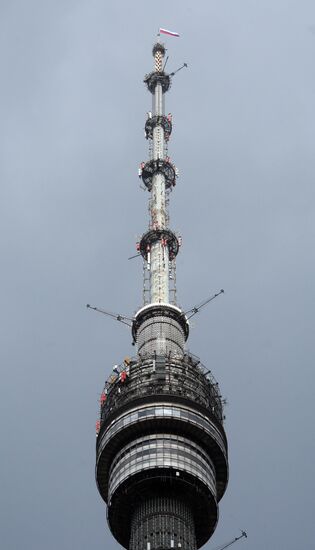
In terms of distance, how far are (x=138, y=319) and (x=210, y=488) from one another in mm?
32907

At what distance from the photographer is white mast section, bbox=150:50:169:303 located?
143 metres

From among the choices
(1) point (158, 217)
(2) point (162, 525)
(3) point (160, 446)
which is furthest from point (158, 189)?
(2) point (162, 525)

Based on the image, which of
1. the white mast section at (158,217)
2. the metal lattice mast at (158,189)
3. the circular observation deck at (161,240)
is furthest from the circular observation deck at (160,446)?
the circular observation deck at (161,240)

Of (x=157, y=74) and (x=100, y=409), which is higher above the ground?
(x=157, y=74)

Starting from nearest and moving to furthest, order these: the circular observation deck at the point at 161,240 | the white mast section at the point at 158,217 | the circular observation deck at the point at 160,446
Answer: the circular observation deck at the point at 160,446
the white mast section at the point at 158,217
the circular observation deck at the point at 161,240

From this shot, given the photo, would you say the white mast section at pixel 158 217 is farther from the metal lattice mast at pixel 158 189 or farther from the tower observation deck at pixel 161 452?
the tower observation deck at pixel 161 452

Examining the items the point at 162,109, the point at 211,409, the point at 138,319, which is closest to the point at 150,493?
the point at 211,409

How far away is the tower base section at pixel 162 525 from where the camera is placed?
4129 inches

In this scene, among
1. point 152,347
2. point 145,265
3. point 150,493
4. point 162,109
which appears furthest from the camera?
point 162,109

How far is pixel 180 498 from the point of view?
4331 inches

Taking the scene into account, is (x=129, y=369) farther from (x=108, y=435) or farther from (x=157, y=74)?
(x=157, y=74)

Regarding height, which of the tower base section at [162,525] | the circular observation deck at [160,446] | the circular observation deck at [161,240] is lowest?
the tower base section at [162,525]

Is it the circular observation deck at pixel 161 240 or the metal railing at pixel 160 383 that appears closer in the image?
the metal railing at pixel 160 383

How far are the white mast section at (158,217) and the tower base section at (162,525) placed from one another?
37845 mm
